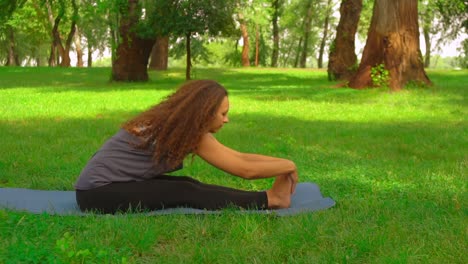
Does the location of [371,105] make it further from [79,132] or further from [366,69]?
[79,132]

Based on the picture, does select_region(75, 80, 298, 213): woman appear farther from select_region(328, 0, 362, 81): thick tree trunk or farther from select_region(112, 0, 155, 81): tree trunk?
select_region(328, 0, 362, 81): thick tree trunk

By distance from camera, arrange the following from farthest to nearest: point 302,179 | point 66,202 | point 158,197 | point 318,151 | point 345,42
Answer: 1. point 345,42
2. point 318,151
3. point 302,179
4. point 66,202
5. point 158,197

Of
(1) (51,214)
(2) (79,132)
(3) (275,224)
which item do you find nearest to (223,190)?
Answer: (3) (275,224)

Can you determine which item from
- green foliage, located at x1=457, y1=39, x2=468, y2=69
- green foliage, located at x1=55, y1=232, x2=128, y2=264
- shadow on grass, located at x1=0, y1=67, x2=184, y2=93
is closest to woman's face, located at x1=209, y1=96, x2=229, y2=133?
green foliage, located at x1=55, y1=232, x2=128, y2=264

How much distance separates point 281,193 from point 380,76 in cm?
1252

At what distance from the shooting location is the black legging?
16.0 feet

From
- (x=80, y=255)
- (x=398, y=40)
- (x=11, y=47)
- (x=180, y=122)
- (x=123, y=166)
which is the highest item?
(x=11, y=47)

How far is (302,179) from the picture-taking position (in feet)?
21.7

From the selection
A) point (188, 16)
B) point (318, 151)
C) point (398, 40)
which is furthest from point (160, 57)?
point (318, 151)

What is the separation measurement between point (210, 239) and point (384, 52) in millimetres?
13832

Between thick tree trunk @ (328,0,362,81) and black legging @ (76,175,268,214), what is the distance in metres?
20.3

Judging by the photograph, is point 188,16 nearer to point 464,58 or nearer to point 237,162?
point 237,162

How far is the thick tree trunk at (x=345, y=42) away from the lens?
81.0ft

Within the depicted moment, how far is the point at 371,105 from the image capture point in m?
14.3
